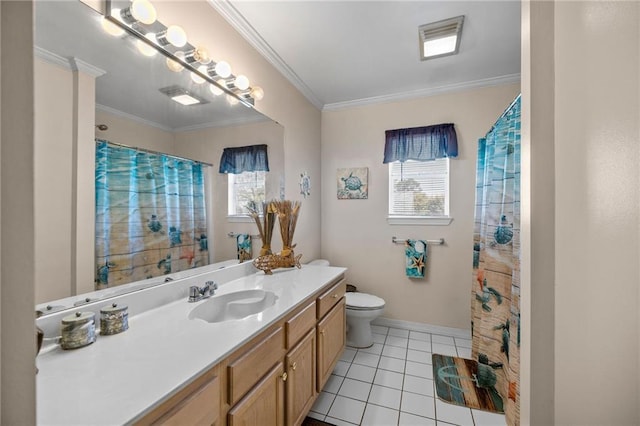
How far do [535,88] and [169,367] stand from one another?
119 cm

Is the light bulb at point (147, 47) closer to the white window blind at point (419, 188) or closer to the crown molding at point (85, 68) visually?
the crown molding at point (85, 68)

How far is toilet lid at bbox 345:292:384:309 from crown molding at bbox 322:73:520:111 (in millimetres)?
2059

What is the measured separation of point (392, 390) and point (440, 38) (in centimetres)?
254

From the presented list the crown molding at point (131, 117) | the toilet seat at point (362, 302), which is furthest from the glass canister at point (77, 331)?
the toilet seat at point (362, 302)

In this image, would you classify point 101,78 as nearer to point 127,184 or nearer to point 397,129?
point 127,184

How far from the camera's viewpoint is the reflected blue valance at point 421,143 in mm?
2566

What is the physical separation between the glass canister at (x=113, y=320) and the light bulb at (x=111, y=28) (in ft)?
3.65

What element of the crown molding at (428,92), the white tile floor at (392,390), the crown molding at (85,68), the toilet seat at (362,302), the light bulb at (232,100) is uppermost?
the crown molding at (428,92)

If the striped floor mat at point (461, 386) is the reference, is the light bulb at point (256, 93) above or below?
above

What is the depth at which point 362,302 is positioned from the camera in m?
2.44

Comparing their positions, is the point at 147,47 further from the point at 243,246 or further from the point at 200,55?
the point at 243,246

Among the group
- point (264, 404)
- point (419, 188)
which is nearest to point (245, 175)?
point (264, 404)

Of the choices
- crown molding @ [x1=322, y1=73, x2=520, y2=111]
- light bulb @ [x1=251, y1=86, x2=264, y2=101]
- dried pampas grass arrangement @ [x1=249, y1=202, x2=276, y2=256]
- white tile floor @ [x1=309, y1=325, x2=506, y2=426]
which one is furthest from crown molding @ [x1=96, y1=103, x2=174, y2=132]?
crown molding @ [x1=322, y1=73, x2=520, y2=111]

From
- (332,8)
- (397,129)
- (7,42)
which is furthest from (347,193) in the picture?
(7,42)
